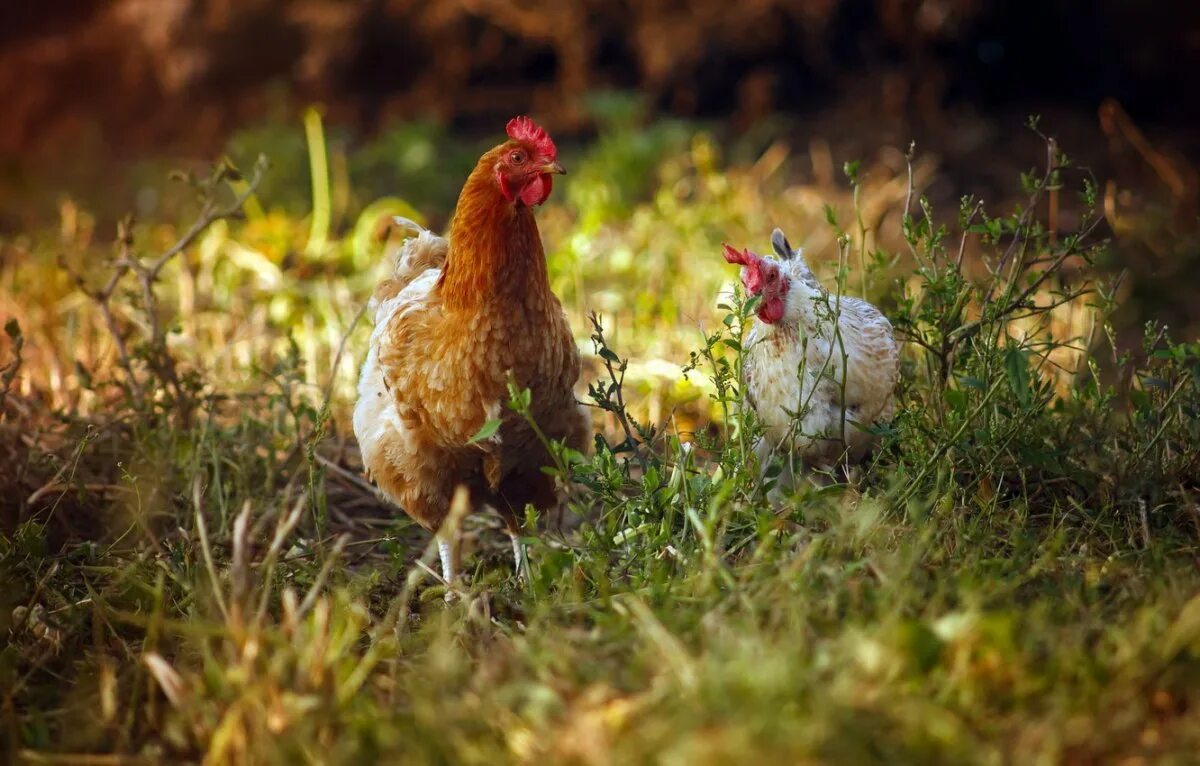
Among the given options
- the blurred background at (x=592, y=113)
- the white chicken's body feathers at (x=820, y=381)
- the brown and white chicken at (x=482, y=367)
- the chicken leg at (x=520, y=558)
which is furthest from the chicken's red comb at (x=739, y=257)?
the blurred background at (x=592, y=113)

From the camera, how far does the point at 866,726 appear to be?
5.41 ft

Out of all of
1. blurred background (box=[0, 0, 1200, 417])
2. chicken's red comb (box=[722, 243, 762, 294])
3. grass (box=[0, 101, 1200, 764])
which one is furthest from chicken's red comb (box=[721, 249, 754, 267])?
blurred background (box=[0, 0, 1200, 417])

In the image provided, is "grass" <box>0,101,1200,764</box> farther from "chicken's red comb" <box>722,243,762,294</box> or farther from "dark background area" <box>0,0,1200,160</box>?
"dark background area" <box>0,0,1200,160</box>

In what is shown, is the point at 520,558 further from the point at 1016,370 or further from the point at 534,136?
the point at 1016,370

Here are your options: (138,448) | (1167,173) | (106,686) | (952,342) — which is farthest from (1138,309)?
(106,686)

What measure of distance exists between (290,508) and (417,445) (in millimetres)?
643

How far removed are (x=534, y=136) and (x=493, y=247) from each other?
29cm

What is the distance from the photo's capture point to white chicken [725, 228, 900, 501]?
9.36ft

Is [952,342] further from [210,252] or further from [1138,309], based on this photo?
[210,252]

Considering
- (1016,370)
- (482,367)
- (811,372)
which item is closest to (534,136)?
(482,367)

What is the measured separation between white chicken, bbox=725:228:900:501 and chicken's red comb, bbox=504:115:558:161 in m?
0.54

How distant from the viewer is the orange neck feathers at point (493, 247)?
275 centimetres

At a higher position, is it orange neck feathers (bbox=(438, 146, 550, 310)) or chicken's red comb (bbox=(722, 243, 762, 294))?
orange neck feathers (bbox=(438, 146, 550, 310))

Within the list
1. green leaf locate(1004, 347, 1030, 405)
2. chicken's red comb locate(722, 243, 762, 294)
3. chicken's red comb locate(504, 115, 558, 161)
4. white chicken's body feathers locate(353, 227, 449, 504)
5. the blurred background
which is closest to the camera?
green leaf locate(1004, 347, 1030, 405)
